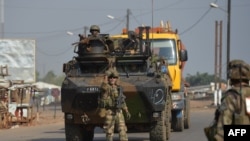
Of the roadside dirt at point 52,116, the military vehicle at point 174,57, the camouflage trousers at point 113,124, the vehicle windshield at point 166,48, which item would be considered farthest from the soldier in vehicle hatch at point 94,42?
the roadside dirt at point 52,116

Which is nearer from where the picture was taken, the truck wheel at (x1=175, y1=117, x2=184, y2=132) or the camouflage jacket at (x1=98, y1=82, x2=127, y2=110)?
the camouflage jacket at (x1=98, y1=82, x2=127, y2=110)

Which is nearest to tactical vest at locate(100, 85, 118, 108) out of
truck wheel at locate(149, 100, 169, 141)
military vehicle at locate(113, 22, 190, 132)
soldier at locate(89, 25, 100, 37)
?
truck wheel at locate(149, 100, 169, 141)

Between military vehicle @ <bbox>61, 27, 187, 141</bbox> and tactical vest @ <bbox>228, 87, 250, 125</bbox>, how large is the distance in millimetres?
9183

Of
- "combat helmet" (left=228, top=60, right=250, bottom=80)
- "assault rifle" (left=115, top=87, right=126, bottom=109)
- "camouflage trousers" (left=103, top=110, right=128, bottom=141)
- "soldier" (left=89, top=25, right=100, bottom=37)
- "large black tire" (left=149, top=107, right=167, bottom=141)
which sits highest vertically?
"soldier" (left=89, top=25, right=100, bottom=37)

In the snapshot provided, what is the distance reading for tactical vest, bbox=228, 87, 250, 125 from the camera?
6.84 meters

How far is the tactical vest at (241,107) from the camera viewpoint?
6.84 meters

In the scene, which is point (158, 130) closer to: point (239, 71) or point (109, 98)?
point (109, 98)

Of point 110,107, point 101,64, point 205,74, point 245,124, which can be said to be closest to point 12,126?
point 101,64

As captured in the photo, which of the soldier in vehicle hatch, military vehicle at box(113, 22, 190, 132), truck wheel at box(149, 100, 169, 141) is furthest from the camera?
military vehicle at box(113, 22, 190, 132)

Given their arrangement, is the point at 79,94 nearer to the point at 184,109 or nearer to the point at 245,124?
the point at 184,109

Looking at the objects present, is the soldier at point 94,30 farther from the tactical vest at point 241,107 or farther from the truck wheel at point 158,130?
the tactical vest at point 241,107

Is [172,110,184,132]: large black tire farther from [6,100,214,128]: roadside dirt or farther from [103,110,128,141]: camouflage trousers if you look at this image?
[6,100,214,128]: roadside dirt

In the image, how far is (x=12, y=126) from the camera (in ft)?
95.0

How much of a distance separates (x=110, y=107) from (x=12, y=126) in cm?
1494
